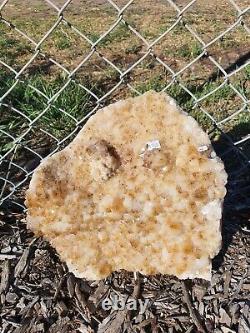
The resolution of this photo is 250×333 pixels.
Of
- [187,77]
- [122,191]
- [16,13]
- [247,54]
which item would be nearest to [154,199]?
[122,191]

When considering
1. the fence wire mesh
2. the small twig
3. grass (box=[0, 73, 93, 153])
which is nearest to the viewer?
the small twig

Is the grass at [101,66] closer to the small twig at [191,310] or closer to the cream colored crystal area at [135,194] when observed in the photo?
the cream colored crystal area at [135,194]

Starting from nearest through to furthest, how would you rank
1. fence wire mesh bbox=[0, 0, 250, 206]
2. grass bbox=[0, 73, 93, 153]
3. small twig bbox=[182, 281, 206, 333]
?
small twig bbox=[182, 281, 206, 333] < fence wire mesh bbox=[0, 0, 250, 206] < grass bbox=[0, 73, 93, 153]

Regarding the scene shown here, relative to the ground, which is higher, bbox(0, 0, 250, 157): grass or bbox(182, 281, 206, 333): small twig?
bbox(182, 281, 206, 333): small twig

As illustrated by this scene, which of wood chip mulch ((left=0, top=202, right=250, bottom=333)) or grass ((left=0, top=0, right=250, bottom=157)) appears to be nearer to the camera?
wood chip mulch ((left=0, top=202, right=250, bottom=333))

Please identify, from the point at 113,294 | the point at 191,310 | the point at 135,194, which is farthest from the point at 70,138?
the point at 191,310

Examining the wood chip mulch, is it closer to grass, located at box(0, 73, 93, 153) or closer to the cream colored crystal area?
the cream colored crystal area

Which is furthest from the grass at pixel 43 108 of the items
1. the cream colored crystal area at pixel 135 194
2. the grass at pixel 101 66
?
the cream colored crystal area at pixel 135 194

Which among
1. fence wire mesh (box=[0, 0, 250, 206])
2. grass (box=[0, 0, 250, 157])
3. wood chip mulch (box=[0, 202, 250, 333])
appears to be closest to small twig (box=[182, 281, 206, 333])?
wood chip mulch (box=[0, 202, 250, 333])

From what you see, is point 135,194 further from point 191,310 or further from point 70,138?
point 70,138
